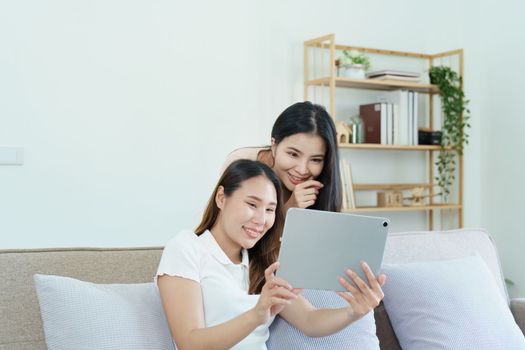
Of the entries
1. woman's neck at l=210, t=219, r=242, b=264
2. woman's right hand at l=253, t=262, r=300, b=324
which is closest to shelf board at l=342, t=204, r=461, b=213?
woman's neck at l=210, t=219, r=242, b=264

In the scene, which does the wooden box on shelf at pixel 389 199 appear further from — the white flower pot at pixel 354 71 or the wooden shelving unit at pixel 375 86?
the white flower pot at pixel 354 71

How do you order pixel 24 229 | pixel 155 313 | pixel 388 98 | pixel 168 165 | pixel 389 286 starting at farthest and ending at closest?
pixel 388 98, pixel 168 165, pixel 24 229, pixel 389 286, pixel 155 313

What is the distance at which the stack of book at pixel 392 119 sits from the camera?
4164 mm

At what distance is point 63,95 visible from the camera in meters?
3.38

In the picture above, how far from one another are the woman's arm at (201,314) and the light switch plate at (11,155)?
1.83 metres

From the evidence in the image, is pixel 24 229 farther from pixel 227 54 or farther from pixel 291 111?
pixel 291 111

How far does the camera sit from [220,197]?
186cm

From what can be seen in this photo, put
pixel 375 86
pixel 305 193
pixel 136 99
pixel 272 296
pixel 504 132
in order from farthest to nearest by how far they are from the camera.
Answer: pixel 504 132 → pixel 375 86 → pixel 136 99 → pixel 305 193 → pixel 272 296

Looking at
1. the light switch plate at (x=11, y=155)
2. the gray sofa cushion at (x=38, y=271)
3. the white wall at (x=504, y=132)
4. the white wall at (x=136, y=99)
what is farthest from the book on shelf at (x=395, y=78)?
the gray sofa cushion at (x=38, y=271)

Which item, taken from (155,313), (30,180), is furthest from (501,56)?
(155,313)

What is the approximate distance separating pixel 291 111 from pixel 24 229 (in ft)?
5.47

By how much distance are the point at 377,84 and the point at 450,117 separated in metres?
0.54

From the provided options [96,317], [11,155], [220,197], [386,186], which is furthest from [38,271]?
[386,186]

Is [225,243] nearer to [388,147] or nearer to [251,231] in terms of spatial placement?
[251,231]
